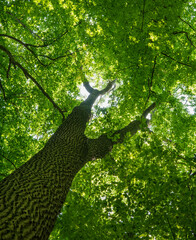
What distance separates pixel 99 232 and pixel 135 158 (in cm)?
195

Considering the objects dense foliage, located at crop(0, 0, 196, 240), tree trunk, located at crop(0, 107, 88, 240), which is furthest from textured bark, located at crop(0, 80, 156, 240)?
dense foliage, located at crop(0, 0, 196, 240)

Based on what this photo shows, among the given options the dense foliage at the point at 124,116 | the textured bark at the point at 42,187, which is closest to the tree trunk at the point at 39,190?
the textured bark at the point at 42,187

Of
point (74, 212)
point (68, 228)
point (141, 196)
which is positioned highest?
point (141, 196)

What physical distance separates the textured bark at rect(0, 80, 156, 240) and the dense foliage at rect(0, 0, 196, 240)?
2.26 ft

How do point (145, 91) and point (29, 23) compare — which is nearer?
point (145, 91)

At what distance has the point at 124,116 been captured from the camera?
313 inches

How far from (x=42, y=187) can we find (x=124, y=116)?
228 inches

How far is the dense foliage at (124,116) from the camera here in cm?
300

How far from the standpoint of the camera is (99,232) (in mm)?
3213

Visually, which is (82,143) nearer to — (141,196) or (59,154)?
(59,154)

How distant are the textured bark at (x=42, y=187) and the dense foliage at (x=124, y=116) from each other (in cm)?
69

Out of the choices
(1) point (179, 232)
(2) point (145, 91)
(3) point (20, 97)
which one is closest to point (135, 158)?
(1) point (179, 232)

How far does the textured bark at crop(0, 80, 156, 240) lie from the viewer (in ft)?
7.00

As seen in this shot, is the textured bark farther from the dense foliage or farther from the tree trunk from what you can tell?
the dense foliage
